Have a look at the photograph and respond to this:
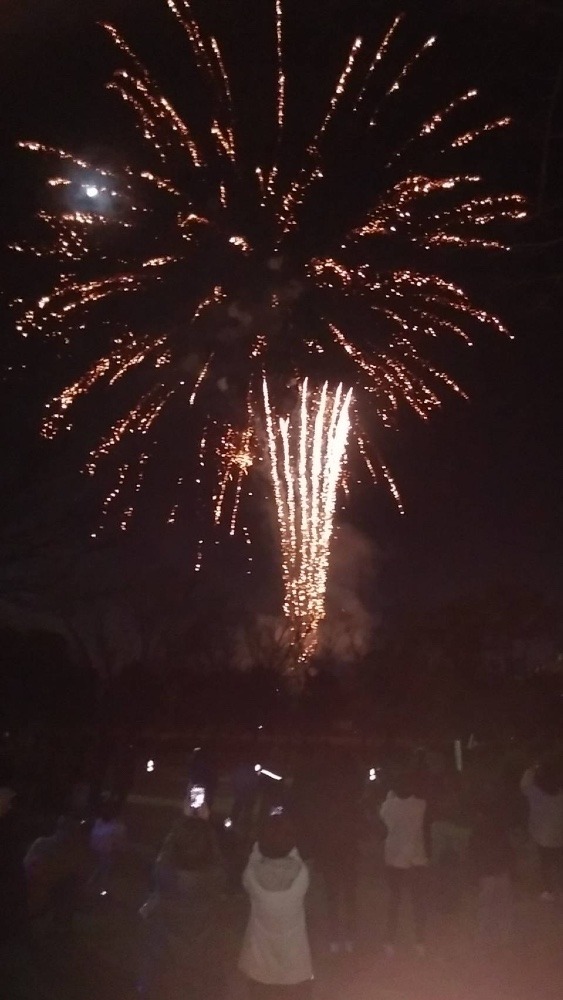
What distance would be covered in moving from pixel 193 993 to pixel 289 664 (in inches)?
2039

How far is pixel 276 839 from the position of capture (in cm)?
673

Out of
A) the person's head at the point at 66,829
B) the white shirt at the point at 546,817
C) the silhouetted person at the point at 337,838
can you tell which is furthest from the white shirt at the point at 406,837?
the person's head at the point at 66,829

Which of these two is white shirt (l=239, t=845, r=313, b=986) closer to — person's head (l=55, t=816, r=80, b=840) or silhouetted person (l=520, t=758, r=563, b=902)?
person's head (l=55, t=816, r=80, b=840)

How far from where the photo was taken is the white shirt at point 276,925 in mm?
6609

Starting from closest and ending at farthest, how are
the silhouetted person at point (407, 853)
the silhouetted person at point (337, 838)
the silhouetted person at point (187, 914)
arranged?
the silhouetted person at point (187, 914) < the silhouetted person at point (337, 838) < the silhouetted person at point (407, 853)

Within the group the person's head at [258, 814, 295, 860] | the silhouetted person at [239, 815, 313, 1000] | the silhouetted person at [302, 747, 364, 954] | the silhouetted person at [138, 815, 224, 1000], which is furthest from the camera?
the silhouetted person at [302, 747, 364, 954]

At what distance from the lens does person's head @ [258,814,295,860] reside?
673 cm

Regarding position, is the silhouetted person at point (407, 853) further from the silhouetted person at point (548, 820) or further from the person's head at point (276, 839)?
the person's head at point (276, 839)

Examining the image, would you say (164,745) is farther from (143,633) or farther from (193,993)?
(193,993)

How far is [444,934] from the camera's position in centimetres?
941

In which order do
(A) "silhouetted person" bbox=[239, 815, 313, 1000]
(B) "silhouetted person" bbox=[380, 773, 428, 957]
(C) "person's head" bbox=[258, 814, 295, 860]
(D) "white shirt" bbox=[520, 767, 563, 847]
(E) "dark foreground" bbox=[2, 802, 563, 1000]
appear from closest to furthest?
(A) "silhouetted person" bbox=[239, 815, 313, 1000] < (C) "person's head" bbox=[258, 814, 295, 860] < (E) "dark foreground" bbox=[2, 802, 563, 1000] < (B) "silhouetted person" bbox=[380, 773, 428, 957] < (D) "white shirt" bbox=[520, 767, 563, 847]

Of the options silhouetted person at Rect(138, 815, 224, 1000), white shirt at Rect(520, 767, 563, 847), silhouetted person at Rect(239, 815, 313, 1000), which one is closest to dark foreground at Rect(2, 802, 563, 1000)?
silhouetted person at Rect(138, 815, 224, 1000)

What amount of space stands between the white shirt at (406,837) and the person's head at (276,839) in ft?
9.53

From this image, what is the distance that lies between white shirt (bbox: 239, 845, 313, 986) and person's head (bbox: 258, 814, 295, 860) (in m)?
0.04
